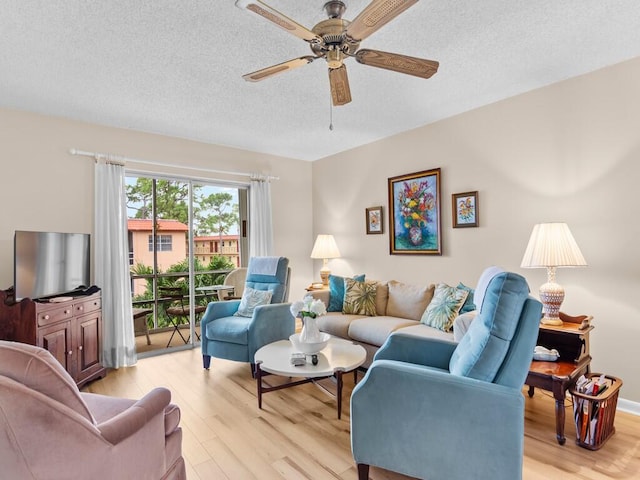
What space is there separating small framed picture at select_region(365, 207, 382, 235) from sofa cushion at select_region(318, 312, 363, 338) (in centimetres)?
128

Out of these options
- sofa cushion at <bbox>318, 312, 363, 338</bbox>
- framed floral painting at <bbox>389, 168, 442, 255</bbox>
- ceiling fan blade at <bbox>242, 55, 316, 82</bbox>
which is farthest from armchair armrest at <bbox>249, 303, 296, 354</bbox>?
ceiling fan blade at <bbox>242, 55, 316, 82</bbox>

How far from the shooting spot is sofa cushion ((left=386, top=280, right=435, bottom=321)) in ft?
11.5

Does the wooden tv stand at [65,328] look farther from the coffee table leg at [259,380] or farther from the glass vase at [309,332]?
the glass vase at [309,332]

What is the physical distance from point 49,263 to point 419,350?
308cm

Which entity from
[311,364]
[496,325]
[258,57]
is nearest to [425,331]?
[311,364]

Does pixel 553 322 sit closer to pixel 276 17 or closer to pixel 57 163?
pixel 276 17

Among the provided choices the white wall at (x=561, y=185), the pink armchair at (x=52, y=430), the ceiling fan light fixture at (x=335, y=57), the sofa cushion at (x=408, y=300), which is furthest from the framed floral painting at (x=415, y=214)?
the pink armchair at (x=52, y=430)

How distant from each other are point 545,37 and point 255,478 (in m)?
3.13

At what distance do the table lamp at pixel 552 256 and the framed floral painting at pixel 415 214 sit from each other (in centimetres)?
121

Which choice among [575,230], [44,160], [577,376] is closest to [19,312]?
[44,160]

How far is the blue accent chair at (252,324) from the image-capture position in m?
3.31

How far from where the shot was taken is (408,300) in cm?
359

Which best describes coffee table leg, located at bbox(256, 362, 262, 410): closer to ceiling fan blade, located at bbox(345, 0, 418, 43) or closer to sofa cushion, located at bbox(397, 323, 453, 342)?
sofa cushion, located at bbox(397, 323, 453, 342)

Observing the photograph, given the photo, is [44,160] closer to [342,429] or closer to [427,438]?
[342,429]
